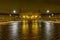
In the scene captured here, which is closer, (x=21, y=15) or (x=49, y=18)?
(x=21, y=15)

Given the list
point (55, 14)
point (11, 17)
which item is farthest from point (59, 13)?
point (11, 17)

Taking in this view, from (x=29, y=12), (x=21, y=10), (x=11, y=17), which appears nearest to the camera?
(x=29, y=12)

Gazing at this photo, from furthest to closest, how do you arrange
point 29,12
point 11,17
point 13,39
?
point 11,17
point 29,12
point 13,39

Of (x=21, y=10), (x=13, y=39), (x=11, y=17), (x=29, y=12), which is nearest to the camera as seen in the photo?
(x=13, y=39)

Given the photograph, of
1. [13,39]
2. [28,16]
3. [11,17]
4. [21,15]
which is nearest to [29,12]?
[28,16]

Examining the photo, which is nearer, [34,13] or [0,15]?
[34,13]

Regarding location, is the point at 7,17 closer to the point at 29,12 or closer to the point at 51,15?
the point at 51,15

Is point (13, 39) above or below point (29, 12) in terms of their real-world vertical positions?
below

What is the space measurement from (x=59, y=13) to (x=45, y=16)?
1.97m

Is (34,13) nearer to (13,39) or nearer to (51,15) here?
(51,15)

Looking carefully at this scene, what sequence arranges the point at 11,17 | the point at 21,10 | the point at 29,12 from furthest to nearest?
the point at 11,17
the point at 21,10
the point at 29,12

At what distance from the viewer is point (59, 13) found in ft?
87.9

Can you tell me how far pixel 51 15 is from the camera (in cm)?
2720

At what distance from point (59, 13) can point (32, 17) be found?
24.0 feet
